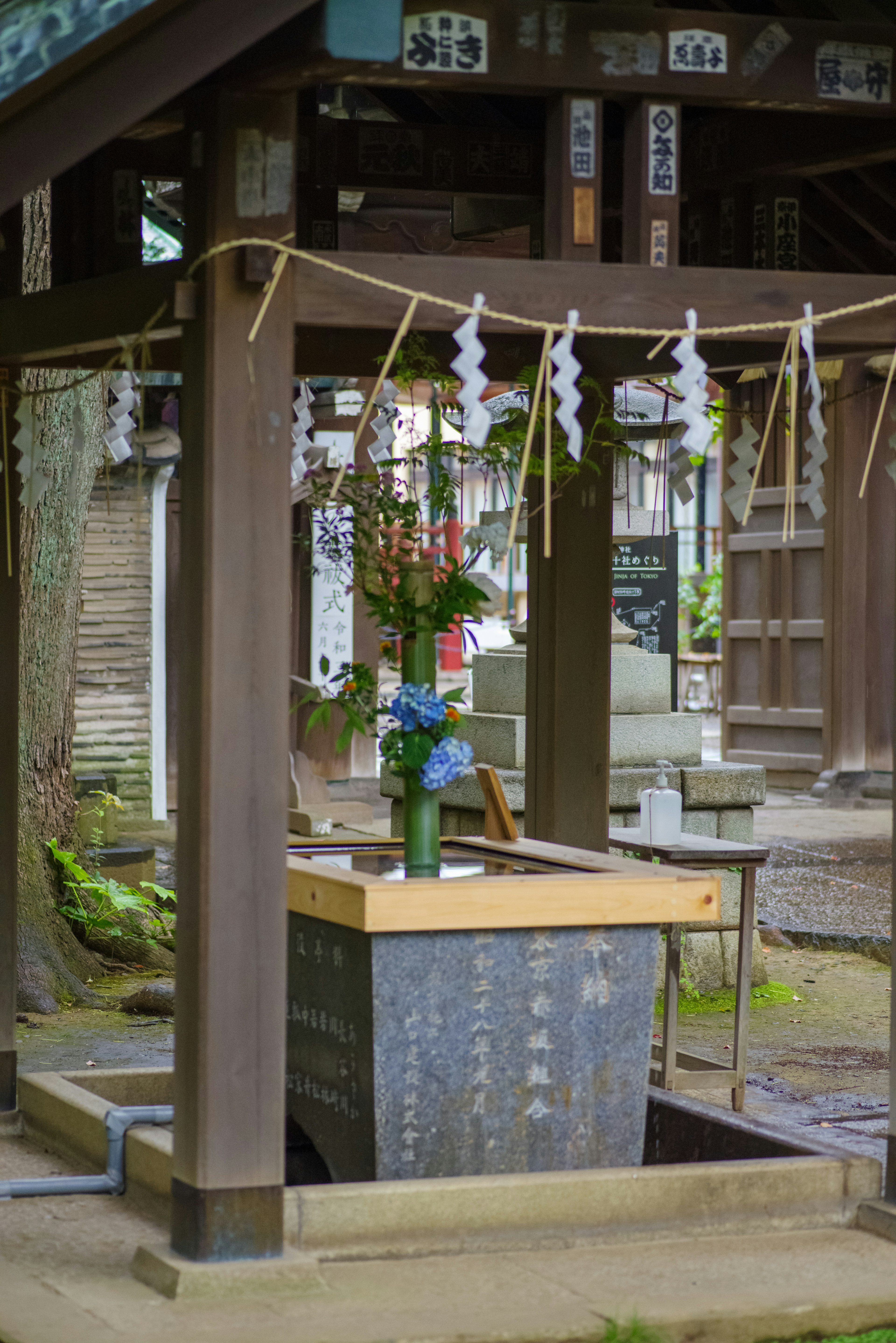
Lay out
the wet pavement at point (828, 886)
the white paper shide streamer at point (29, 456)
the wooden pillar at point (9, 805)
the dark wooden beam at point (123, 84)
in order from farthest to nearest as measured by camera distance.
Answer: the wet pavement at point (828, 886) → the wooden pillar at point (9, 805) → the white paper shide streamer at point (29, 456) → the dark wooden beam at point (123, 84)

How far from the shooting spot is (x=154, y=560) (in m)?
13.5

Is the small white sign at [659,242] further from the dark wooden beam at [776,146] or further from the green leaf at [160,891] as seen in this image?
the green leaf at [160,891]

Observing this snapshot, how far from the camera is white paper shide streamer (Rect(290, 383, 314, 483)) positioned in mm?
6098

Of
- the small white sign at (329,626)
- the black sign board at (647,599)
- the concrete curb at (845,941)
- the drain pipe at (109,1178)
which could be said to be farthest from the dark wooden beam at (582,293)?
the small white sign at (329,626)

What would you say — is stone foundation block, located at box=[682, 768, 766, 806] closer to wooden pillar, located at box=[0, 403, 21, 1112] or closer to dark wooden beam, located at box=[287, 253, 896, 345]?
wooden pillar, located at box=[0, 403, 21, 1112]

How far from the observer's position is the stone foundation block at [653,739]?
26.9ft

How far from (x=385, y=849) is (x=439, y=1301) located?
6.02ft

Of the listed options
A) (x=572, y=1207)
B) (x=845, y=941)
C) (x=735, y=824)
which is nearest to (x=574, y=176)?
(x=572, y=1207)

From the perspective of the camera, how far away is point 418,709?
4.93 m

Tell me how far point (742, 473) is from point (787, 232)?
0.74 m

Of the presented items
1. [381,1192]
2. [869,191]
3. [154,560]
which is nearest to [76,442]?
[381,1192]

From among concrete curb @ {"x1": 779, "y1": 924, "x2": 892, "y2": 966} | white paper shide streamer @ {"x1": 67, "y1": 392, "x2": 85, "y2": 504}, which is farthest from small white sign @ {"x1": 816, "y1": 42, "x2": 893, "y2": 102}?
concrete curb @ {"x1": 779, "y1": 924, "x2": 892, "y2": 966}

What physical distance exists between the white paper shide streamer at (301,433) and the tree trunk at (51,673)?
5.40ft

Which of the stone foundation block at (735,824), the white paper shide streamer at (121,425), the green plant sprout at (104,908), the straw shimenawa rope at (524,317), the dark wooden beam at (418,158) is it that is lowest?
the green plant sprout at (104,908)
